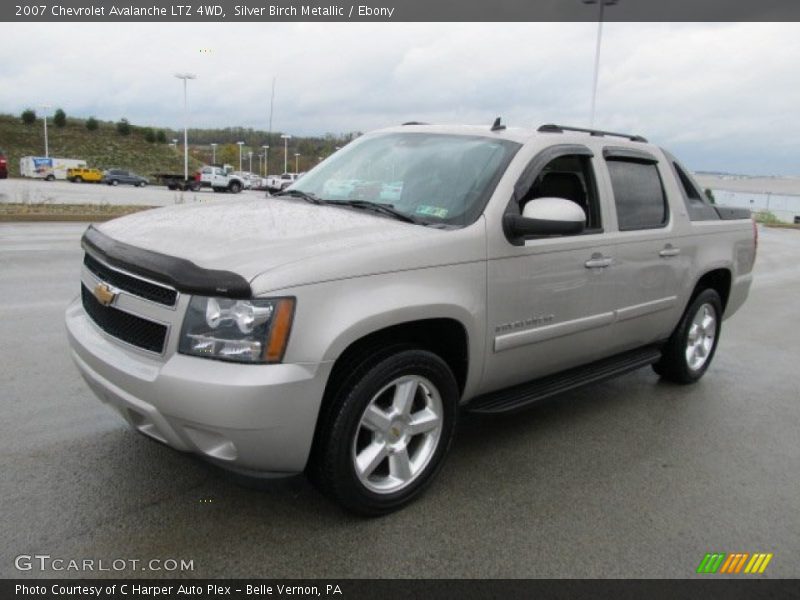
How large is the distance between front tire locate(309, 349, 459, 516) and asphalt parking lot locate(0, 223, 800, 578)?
0.52 ft

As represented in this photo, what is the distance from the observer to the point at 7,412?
4.03 metres

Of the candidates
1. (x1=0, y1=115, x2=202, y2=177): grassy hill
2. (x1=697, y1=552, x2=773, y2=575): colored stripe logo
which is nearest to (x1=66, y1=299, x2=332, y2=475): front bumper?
(x1=697, y1=552, x2=773, y2=575): colored stripe logo

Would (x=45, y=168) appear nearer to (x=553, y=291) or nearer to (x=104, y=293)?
Answer: (x=104, y=293)

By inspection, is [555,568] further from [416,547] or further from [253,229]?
[253,229]

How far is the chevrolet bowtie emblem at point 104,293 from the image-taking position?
292 centimetres

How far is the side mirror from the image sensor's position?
333 cm

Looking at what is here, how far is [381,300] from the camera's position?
9.39ft

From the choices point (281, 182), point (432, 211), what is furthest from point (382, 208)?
point (281, 182)

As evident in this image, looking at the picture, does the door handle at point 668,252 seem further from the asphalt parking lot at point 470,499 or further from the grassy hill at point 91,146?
the grassy hill at point 91,146

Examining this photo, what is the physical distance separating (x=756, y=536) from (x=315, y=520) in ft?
6.78

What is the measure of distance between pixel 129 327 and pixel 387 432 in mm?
1223

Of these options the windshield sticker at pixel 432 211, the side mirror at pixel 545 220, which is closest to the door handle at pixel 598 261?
the side mirror at pixel 545 220

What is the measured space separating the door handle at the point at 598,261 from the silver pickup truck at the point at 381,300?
0.02 m

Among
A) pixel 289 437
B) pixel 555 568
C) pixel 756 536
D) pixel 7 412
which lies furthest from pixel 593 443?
pixel 7 412
